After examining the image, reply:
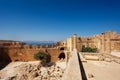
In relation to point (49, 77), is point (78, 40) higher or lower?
higher

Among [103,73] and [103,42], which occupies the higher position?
[103,42]

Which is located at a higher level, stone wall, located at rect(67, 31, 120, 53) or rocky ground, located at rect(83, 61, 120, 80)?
stone wall, located at rect(67, 31, 120, 53)

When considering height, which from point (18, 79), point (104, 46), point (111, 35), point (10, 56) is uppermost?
point (111, 35)

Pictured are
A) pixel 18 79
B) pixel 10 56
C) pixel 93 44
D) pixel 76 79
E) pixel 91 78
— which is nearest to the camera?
pixel 76 79

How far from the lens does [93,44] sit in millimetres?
27234

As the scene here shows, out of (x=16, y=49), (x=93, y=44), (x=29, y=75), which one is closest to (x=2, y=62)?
(x=16, y=49)

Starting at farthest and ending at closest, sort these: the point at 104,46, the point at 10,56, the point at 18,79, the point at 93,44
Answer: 1. the point at 10,56
2. the point at 93,44
3. the point at 104,46
4. the point at 18,79

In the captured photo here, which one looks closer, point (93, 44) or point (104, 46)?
point (104, 46)

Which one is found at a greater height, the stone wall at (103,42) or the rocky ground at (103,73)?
the stone wall at (103,42)

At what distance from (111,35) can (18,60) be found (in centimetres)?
1889

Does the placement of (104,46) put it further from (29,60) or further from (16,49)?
(16,49)

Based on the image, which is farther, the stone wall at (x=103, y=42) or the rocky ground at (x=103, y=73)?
the stone wall at (x=103, y=42)

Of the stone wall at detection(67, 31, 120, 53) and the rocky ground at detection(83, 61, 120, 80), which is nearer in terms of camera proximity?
the rocky ground at detection(83, 61, 120, 80)

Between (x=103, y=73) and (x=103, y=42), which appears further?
(x=103, y=42)
